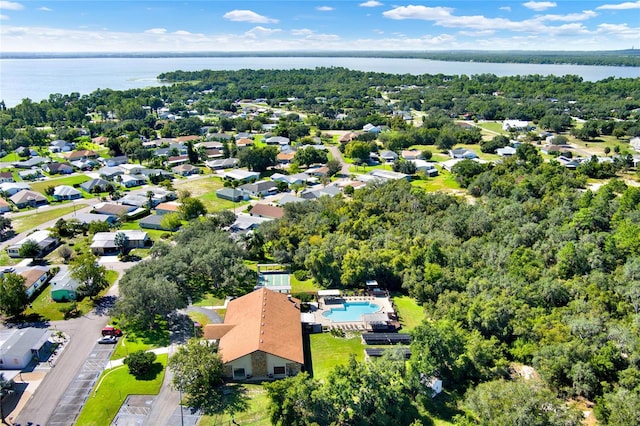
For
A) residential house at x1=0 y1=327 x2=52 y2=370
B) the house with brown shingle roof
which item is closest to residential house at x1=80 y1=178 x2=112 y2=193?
residential house at x1=0 y1=327 x2=52 y2=370

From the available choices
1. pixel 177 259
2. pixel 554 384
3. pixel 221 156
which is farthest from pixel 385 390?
pixel 221 156

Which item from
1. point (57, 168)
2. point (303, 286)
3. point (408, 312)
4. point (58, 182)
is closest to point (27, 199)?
point (58, 182)

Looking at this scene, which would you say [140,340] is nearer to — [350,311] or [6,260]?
[350,311]

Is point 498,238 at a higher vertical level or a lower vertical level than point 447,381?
higher

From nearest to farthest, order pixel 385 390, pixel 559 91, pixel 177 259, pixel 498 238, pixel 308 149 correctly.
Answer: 1. pixel 385 390
2. pixel 177 259
3. pixel 498 238
4. pixel 308 149
5. pixel 559 91

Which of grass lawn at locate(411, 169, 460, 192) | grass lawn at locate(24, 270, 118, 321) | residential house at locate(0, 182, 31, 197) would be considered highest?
residential house at locate(0, 182, 31, 197)

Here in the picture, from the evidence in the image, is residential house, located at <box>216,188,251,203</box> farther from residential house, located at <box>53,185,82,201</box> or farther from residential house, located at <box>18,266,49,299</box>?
residential house, located at <box>18,266,49,299</box>

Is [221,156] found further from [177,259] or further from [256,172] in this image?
[177,259]
